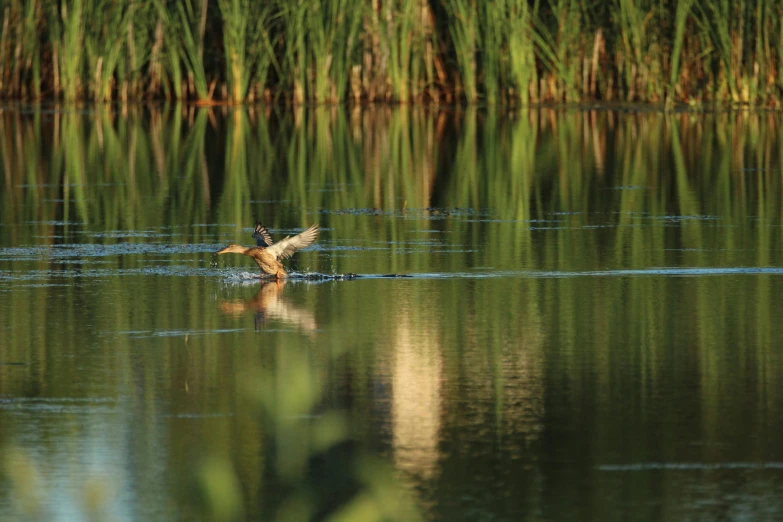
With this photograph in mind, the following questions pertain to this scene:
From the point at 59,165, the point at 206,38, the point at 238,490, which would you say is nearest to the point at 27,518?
the point at 238,490

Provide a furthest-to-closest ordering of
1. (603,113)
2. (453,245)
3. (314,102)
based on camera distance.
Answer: (314,102) < (603,113) < (453,245)

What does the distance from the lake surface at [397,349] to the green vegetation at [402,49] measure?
891cm

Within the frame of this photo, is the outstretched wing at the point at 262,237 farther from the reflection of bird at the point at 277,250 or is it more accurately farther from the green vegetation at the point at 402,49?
the green vegetation at the point at 402,49

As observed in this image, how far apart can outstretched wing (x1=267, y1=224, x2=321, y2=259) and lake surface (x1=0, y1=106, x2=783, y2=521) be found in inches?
6.6

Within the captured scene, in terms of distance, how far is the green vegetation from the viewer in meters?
23.8

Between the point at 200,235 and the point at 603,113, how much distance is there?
13178 mm

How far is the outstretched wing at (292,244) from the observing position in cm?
925

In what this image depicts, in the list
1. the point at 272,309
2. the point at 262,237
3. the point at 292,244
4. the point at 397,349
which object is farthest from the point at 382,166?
the point at 397,349

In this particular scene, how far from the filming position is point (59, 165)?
53.7 ft

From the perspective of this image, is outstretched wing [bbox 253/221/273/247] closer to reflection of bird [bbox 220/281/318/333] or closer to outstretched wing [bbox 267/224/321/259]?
outstretched wing [bbox 267/224/321/259]

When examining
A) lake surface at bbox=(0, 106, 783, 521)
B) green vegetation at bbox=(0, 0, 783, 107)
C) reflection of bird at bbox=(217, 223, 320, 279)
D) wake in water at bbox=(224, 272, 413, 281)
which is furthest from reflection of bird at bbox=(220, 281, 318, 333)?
green vegetation at bbox=(0, 0, 783, 107)

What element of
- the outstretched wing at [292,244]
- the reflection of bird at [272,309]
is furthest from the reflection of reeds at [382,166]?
the reflection of bird at [272,309]

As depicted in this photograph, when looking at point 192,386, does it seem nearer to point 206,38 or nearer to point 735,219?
point 735,219

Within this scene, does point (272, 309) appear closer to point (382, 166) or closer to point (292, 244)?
point (292, 244)
